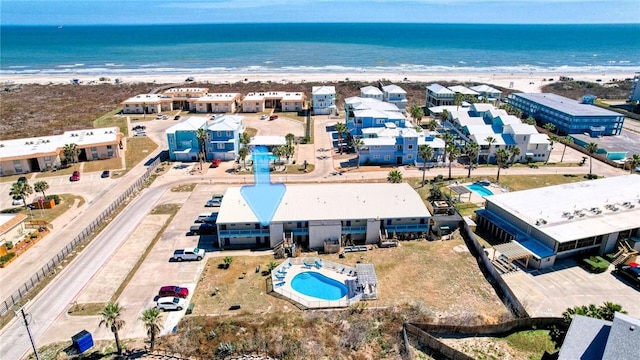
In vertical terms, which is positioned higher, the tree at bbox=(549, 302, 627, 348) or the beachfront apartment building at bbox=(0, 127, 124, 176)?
the beachfront apartment building at bbox=(0, 127, 124, 176)

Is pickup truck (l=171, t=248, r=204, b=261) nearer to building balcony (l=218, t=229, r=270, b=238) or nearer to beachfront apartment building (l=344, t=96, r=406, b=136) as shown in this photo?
building balcony (l=218, t=229, r=270, b=238)

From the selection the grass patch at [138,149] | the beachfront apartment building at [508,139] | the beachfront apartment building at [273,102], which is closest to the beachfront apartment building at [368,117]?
the beachfront apartment building at [508,139]

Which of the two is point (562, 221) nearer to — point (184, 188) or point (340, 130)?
point (340, 130)

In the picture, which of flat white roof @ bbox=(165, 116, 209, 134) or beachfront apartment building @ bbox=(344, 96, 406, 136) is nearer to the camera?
flat white roof @ bbox=(165, 116, 209, 134)

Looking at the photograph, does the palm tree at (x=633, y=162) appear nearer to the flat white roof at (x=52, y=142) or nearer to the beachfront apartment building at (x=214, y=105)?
the beachfront apartment building at (x=214, y=105)

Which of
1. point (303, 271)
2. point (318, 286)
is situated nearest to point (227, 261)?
point (303, 271)

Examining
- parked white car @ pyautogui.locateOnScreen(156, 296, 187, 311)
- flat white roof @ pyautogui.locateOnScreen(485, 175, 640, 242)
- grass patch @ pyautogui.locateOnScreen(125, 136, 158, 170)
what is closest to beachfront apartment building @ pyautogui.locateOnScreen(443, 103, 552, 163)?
flat white roof @ pyautogui.locateOnScreen(485, 175, 640, 242)

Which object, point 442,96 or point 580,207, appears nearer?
point 580,207
